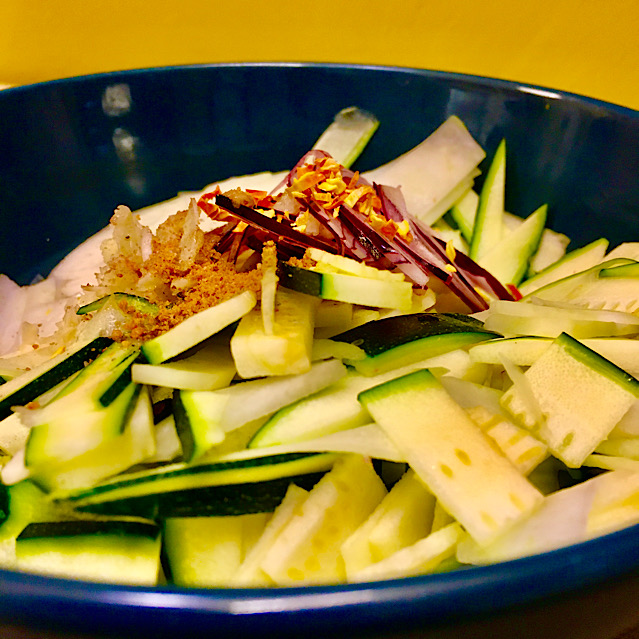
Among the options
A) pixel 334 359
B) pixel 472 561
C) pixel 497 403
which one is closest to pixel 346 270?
pixel 334 359

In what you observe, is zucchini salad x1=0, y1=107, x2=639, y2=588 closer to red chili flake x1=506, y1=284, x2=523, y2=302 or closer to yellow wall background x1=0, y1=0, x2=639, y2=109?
red chili flake x1=506, y1=284, x2=523, y2=302

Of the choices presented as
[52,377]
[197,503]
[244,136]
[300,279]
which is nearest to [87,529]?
[197,503]

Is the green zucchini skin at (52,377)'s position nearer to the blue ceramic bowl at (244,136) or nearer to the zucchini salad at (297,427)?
the zucchini salad at (297,427)

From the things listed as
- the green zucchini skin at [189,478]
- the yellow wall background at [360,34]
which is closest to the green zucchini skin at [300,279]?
the green zucchini skin at [189,478]

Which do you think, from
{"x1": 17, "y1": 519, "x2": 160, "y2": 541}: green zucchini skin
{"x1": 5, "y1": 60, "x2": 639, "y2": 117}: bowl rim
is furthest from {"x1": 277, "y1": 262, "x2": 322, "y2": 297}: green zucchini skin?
{"x1": 5, "y1": 60, "x2": 639, "y2": 117}: bowl rim

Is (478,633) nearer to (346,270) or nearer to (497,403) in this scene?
(497,403)

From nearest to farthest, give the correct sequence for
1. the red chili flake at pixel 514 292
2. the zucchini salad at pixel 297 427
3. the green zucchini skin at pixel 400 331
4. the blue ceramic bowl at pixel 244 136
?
the zucchini salad at pixel 297 427 → the green zucchini skin at pixel 400 331 → the red chili flake at pixel 514 292 → the blue ceramic bowl at pixel 244 136

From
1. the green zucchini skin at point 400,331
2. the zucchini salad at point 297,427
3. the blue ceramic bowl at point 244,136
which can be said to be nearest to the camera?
the zucchini salad at point 297,427
